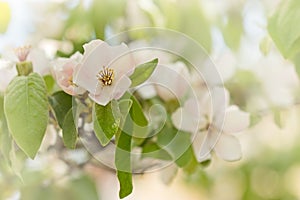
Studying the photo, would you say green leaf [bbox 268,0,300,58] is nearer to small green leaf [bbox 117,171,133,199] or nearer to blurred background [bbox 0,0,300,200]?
blurred background [bbox 0,0,300,200]

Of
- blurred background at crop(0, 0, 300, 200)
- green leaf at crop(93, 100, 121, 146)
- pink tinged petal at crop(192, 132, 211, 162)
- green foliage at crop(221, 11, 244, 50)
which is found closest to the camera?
green leaf at crop(93, 100, 121, 146)

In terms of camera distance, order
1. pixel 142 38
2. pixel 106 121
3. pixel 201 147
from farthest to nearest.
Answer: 1. pixel 142 38
2. pixel 201 147
3. pixel 106 121

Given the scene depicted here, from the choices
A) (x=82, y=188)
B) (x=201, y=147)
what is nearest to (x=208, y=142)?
(x=201, y=147)

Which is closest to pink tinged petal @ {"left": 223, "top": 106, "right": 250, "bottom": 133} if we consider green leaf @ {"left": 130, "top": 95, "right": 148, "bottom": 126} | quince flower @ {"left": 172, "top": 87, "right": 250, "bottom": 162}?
quince flower @ {"left": 172, "top": 87, "right": 250, "bottom": 162}

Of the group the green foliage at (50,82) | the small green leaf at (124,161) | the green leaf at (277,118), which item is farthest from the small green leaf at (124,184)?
the green leaf at (277,118)

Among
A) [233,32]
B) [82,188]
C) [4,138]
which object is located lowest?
[82,188]

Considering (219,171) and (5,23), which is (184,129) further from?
(219,171)

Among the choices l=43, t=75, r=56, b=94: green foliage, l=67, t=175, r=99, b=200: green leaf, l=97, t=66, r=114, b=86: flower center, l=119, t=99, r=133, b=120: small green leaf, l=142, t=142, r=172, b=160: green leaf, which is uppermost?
l=97, t=66, r=114, b=86: flower center

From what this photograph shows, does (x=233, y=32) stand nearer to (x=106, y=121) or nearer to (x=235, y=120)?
(x=235, y=120)
